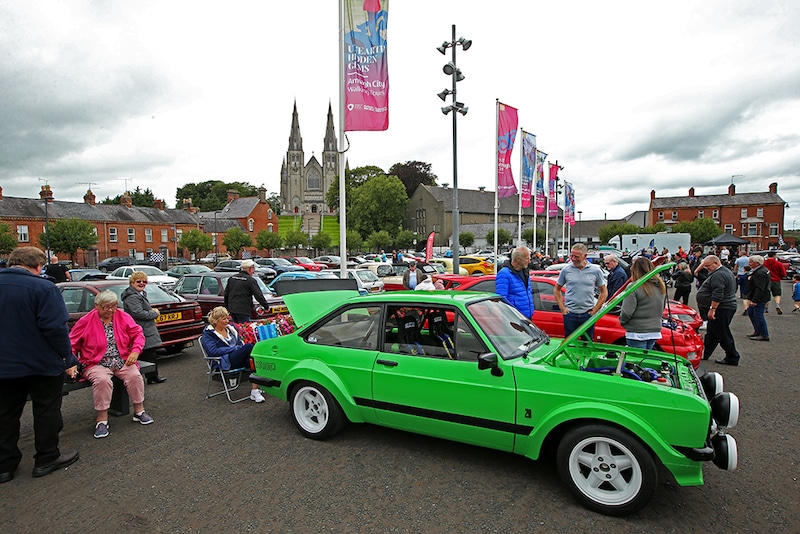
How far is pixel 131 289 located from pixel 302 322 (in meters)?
3.24

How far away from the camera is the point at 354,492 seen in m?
3.64

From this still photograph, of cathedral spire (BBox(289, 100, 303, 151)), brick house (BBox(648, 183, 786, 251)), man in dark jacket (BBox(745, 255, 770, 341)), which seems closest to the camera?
man in dark jacket (BBox(745, 255, 770, 341))

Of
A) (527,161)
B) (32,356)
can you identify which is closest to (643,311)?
(32,356)

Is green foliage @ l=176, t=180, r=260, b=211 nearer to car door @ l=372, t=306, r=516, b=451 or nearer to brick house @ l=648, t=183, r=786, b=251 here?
brick house @ l=648, t=183, r=786, b=251

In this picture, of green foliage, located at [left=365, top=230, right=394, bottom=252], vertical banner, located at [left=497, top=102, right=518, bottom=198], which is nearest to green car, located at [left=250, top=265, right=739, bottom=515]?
vertical banner, located at [left=497, top=102, right=518, bottom=198]

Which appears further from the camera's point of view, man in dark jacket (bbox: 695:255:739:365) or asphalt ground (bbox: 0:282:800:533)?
man in dark jacket (bbox: 695:255:739:365)

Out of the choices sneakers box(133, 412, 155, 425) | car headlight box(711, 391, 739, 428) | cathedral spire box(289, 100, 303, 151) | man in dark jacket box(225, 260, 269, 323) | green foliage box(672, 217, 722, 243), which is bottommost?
sneakers box(133, 412, 155, 425)

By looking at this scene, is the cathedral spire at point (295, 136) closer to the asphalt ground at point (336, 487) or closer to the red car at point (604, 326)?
the red car at point (604, 326)

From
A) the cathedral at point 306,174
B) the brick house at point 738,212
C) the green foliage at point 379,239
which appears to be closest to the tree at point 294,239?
the green foliage at point 379,239

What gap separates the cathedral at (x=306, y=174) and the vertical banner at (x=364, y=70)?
98831mm

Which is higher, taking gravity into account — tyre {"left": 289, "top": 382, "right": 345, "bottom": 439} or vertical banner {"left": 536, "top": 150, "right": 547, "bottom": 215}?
vertical banner {"left": 536, "top": 150, "right": 547, "bottom": 215}

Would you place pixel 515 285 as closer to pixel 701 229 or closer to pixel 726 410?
pixel 726 410

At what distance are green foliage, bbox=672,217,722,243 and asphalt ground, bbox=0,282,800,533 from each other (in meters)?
72.8

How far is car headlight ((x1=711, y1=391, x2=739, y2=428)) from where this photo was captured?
3231 mm
